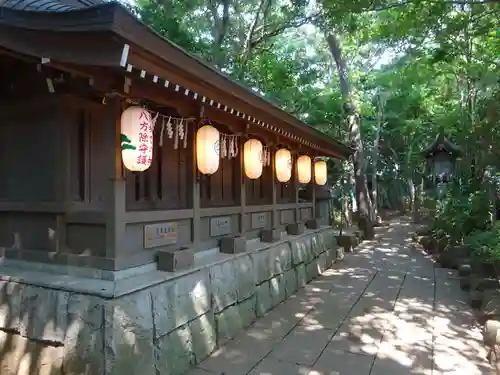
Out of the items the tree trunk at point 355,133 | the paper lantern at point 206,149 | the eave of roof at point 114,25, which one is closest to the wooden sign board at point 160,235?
the paper lantern at point 206,149

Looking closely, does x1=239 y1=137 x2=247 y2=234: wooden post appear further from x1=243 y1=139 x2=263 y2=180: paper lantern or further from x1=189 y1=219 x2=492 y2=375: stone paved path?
x1=189 y1=219 x2=492 y2=375: stone paved path

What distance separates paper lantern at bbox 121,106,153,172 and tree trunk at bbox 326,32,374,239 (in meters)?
12.1

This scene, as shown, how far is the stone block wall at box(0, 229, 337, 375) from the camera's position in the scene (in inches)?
135

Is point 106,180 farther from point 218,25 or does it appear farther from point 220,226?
point 218,25

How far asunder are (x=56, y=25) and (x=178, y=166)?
2478mm

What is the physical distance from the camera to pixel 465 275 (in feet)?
27.0

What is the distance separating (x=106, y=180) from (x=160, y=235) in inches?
38.2

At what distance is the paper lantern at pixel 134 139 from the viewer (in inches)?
154

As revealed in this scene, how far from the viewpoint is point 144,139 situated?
159 inches

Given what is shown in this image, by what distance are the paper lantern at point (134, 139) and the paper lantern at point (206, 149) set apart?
1.05 m

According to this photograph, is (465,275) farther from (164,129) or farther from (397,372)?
(164,129)

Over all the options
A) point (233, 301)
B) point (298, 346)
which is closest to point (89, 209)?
point (233, 301)

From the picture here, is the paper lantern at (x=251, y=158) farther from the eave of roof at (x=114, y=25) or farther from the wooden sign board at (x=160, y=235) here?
the eave of roof at (x=114, y=25)

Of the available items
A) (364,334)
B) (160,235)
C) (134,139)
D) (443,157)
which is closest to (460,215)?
(443,157)
